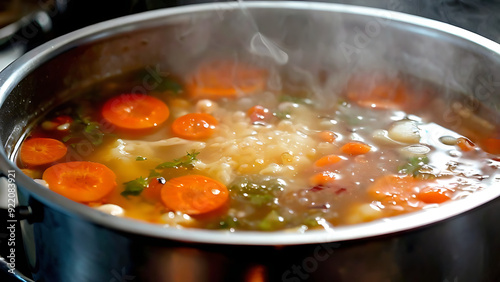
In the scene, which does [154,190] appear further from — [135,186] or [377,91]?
[377,91]

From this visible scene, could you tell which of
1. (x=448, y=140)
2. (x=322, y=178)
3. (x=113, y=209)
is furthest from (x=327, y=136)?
(x=113, y=209)

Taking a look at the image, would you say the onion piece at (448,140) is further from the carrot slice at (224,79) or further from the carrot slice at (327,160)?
the carrot slice at (224,79)

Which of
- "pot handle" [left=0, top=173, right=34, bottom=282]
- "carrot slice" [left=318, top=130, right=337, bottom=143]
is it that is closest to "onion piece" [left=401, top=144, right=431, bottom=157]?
"carrot slice" [left=318, top=130, right=337, bottom=143]

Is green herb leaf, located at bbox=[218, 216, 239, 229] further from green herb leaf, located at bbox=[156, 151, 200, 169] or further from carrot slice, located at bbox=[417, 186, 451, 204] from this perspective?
carrot slice, located at bbox=[417, 186, 451, 204]

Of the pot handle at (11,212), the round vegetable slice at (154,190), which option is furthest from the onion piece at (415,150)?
the pot handle at (11,212)

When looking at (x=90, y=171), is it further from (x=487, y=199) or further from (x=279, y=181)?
(x=487, y=199)

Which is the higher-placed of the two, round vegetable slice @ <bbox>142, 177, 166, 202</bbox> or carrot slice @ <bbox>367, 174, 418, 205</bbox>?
carrot slice @ <bbox>367, 174, 418, 205</bbox>
